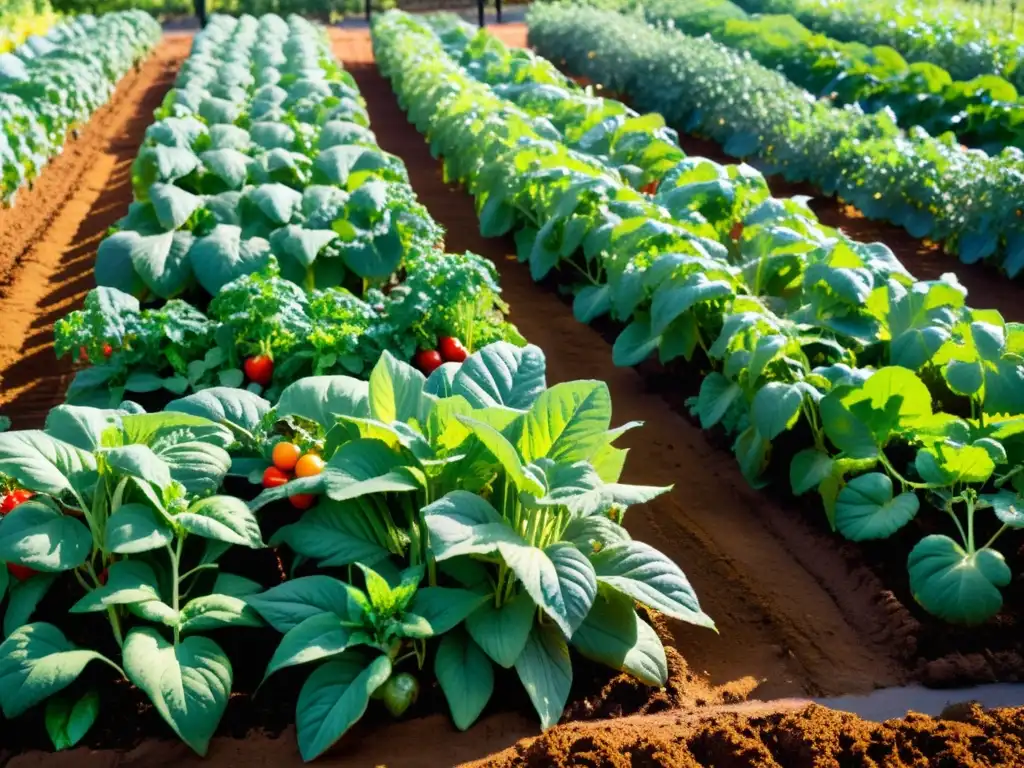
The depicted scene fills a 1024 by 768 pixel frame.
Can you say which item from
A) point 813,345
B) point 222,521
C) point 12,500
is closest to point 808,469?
point 813,345

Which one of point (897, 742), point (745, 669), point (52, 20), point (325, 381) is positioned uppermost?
point (325, 381)

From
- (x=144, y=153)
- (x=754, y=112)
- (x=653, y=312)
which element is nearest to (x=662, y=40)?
Answer: (x=754, y=112)

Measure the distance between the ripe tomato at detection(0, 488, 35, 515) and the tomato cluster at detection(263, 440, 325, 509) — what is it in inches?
29.8

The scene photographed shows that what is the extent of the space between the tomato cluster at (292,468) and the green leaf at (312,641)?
1.79 feet

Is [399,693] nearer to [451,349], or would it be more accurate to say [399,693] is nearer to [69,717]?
[69,717]

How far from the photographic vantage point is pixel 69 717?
10.2ft

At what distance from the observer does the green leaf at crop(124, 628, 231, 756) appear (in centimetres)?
297

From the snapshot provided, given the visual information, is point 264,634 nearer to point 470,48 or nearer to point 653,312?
point 653,312

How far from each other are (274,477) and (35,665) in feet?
3.03

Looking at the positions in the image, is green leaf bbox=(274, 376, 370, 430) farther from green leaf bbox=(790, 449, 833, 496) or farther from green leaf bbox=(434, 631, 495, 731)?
green leaf bbox=(790, 449, 833, 496)

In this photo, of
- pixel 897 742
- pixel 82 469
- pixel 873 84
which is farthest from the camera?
pixel 873 84

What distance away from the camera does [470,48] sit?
12.7m

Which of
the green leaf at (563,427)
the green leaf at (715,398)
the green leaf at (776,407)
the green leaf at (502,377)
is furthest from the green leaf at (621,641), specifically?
the green leaf at (715,398)

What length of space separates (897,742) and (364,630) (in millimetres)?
1527
